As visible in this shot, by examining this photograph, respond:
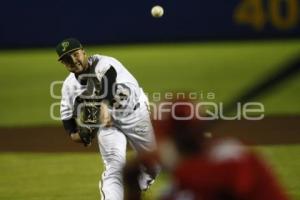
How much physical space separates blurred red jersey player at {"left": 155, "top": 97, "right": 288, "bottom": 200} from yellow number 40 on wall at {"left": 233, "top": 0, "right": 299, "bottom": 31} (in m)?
14.4

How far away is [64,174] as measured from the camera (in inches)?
311

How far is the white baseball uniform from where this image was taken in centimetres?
558

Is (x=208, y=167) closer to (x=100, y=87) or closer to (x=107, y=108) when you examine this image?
(x=107, y=108)

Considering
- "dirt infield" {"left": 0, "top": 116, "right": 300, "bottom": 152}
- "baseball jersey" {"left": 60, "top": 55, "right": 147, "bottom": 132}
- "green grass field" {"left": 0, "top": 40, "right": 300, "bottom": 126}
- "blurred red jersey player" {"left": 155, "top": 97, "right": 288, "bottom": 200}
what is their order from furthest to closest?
"green grass field" {"left": 0, "top": 40, "right": 300, "bottom": 126} → "dirt infield" {"left": 0, "top": 116, "right": 300, "bottom": 152} → "baseball jersey" {"left": 60, "top": 55, "right": 147, "bottom": 132} → "blurred red jersey player" {"left": 155, "top": 97, "right": 288, "bottom": 200}

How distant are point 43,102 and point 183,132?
11419 millimetres

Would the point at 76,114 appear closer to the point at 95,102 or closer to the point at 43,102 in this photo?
the point at 95,102

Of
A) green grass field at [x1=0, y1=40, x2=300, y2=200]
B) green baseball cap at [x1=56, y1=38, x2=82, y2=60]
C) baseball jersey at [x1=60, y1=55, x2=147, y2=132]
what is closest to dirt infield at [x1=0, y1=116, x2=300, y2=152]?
green grass field at [x1=0, y1=40, x2=300, y2=200]

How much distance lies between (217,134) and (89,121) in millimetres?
3622

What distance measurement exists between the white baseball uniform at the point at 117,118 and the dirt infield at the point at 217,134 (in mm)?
3159

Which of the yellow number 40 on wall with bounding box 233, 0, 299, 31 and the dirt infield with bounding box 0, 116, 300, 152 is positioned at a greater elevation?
the yellow number 40 on wall with bounding box 233, 0, 299, 31

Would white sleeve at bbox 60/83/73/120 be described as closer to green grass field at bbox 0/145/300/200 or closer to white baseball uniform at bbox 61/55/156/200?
white baseball uniform at bbox 61/55/156/200

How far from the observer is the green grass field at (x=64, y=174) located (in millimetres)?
6889

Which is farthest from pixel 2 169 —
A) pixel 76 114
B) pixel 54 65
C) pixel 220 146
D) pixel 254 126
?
pixel 54 65

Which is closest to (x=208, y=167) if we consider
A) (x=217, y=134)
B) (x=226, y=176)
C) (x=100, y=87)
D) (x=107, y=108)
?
(x=226, y=176)
